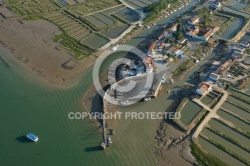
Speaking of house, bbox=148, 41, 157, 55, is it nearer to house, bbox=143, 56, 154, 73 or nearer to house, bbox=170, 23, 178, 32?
house, bbox=143, 56, 154, 73

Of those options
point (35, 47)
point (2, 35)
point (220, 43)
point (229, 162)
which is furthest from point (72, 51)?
point (229, 162)

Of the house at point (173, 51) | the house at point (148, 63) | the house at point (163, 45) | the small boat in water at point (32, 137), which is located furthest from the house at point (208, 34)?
the small boat in water at point (32, 137)

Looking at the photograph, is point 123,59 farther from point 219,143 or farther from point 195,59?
point 219,143

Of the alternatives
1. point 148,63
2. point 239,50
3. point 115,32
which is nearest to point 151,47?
point 148,63

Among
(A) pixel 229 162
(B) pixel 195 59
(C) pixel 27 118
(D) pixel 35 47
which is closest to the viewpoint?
(A) pixel 229 162

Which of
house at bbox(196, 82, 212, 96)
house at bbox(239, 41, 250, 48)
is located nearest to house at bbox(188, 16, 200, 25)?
house at bbox(239, 41, 250, 48)

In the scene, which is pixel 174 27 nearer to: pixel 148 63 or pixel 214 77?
pixel 148 63
